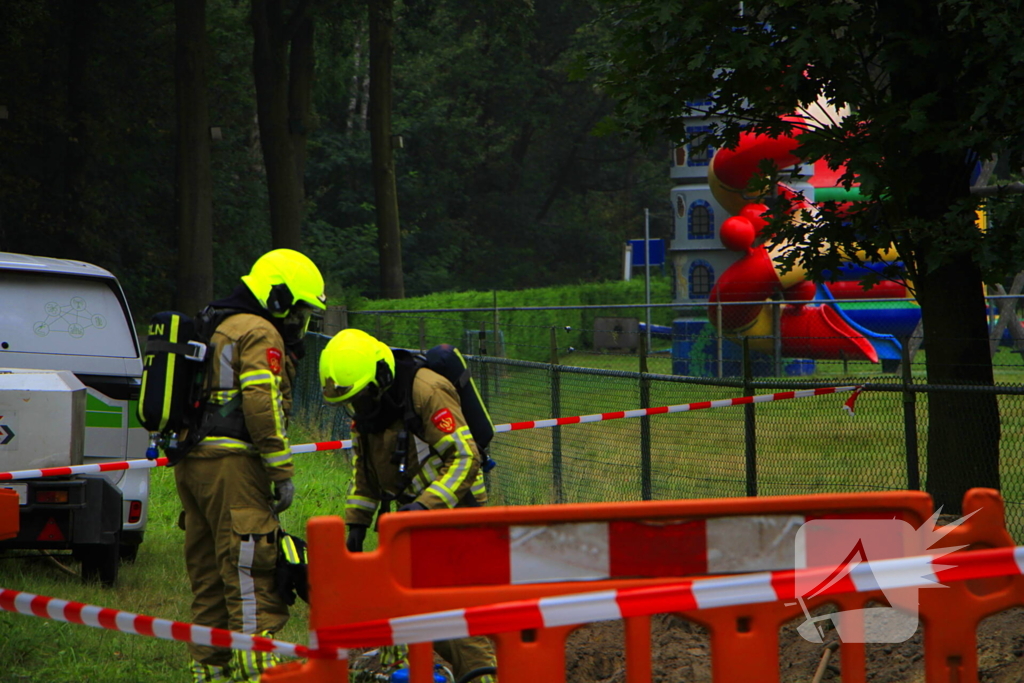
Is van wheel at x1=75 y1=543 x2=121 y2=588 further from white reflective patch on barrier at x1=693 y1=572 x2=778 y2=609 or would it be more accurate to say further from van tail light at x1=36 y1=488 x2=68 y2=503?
white reflective patch on barrier at x1=693 y1=572 x2=778 y2=609

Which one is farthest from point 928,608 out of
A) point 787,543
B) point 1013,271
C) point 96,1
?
point 96,1

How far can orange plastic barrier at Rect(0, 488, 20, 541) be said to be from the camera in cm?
489

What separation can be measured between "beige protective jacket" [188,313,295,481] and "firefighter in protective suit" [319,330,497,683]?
8.6 inches

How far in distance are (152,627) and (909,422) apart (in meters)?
4.82

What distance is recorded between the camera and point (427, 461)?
15.7ft

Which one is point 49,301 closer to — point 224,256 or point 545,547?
point 545,547

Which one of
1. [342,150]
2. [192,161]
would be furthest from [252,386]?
[342,150]

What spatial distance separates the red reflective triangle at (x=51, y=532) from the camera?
6035mm

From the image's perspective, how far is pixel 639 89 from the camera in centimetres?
644

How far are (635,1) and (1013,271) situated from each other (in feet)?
8.24

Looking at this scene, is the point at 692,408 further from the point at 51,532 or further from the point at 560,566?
the point at 560,566

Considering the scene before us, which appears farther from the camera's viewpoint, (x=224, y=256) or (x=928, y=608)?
(x=224, y=256)

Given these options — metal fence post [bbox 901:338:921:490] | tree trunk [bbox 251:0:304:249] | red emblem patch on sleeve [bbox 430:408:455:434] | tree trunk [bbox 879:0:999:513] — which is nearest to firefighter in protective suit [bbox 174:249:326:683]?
red emblem patch on sleeve [bbox 430:408:455:434]

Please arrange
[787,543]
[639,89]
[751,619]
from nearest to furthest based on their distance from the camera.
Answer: [751,619] → [787,543] → [639,89]
